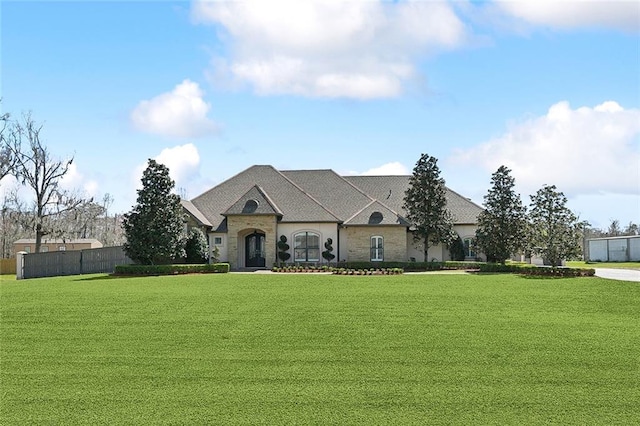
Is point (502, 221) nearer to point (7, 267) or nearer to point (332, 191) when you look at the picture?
point (332, 191)

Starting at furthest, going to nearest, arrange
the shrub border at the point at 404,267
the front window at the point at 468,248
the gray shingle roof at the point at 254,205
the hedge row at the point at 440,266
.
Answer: the front window at the point at 468,248 → the gray shingle roof at the point at 254,205 → the hedge row at the point at 440,266 → the shrub border at the point at 404,267

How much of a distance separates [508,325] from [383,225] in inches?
881

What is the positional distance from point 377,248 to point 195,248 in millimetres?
10637

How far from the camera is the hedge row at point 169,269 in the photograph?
32.5 metres

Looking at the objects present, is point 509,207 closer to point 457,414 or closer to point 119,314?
point 119,314

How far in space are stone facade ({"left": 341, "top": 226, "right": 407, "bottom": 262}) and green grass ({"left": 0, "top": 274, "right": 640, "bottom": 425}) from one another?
17.0m

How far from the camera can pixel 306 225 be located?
38.8 metres

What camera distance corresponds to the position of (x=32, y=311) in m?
18.1

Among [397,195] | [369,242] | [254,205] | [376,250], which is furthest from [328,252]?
[397,195]

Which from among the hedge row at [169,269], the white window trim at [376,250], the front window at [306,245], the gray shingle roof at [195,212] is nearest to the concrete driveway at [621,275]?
the white window trim at [376,250]

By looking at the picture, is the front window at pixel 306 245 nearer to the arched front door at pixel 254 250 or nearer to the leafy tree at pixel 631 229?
the arched front door at pixel 254 250

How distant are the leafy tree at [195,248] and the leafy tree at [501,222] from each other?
15609 mm

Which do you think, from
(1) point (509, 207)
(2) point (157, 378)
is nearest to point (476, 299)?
(2) point (157, 378)

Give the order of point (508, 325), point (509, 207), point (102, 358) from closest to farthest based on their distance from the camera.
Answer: point (102, 358) → point (508, 325) → point (509, 207)
